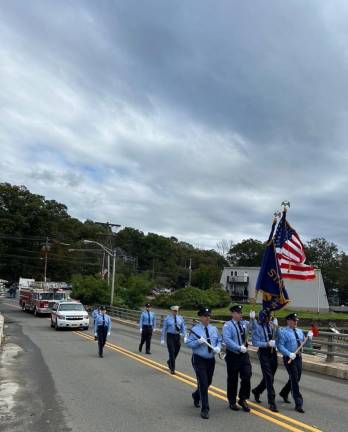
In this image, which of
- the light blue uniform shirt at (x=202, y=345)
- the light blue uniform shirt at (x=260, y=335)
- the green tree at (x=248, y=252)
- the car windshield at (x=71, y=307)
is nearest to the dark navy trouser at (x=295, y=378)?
the light blue uniform shirt at (x=260, y=335)

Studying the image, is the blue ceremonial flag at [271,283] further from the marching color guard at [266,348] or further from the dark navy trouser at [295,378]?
the dark navy trouser at [295,378]

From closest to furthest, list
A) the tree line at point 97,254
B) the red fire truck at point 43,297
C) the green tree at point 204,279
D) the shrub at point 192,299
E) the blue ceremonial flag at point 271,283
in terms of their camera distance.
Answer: the blue ceremonial flag at point 271,283 → the red fire truck at point 43,297 → the shrub at point 192,299 → the tree line at point 97,254 → the green tree at point 204,279

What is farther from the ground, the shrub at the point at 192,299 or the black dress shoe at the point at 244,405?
the shrub at the point at 192,299

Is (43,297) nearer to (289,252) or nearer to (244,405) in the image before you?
(289,252)

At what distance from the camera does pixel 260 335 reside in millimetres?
8617

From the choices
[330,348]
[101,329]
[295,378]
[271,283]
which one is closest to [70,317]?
[101,329]

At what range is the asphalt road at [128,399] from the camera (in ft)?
24.2

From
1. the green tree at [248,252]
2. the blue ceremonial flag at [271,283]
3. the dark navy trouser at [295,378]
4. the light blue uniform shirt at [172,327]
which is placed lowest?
the dark navy trouser at [295,378]

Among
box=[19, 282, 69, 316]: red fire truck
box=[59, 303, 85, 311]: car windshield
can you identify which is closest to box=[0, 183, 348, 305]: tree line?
box=[19, 282, 69, 316]: red fire truck

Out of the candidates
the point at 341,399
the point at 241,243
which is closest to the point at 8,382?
the point at 341,399

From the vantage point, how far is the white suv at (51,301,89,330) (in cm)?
2759

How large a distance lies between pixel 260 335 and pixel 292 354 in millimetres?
622

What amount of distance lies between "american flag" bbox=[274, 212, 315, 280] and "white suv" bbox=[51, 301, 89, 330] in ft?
61.5

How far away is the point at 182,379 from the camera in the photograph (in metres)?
11.5
